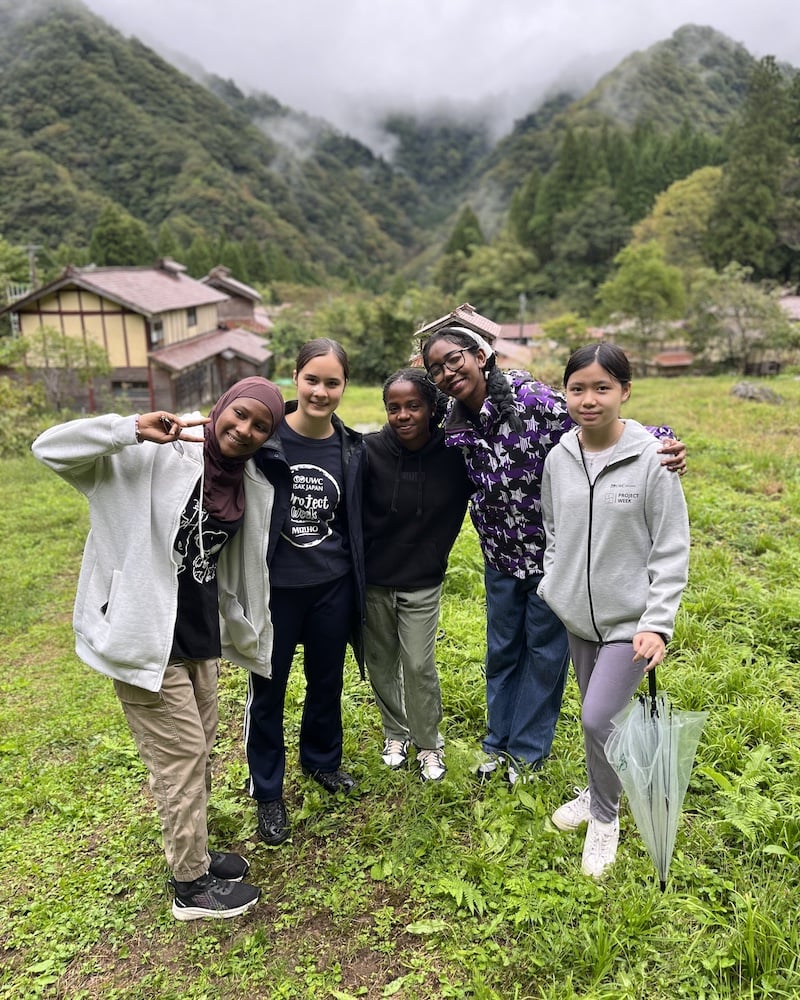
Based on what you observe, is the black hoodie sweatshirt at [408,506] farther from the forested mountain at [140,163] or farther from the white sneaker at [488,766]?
the forested mountain at [140,163]

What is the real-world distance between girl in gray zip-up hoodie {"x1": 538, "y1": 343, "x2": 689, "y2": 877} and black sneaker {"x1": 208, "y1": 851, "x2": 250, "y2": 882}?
129cm

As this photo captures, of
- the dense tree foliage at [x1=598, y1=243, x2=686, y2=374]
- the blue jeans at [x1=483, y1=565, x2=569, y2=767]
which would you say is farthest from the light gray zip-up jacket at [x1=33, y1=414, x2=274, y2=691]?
the dense tree foliage at [x1=598, y1=243, x2=686, y2=374]

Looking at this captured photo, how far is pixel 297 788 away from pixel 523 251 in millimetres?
50480

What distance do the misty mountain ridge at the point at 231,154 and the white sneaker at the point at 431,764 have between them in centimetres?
6030

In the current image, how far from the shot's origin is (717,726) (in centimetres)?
322

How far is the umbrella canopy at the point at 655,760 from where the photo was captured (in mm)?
2150

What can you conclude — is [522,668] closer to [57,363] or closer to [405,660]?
[405,660]

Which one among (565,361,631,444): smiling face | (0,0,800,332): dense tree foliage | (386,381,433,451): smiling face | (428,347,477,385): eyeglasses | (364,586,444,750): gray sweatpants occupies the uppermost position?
(0,0,800,332): dense tree foliage

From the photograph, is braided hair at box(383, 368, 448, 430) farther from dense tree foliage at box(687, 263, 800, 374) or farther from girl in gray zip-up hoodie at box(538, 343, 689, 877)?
dense tree foliage at box(687, 263, 800, 374)

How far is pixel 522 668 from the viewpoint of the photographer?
3.02 m

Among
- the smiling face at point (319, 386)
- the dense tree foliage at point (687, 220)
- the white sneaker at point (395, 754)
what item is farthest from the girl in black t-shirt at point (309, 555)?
the dense tree foliage at point (687, 220)

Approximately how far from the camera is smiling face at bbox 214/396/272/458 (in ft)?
7.10

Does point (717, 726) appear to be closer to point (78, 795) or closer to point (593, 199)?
point (78, 795)

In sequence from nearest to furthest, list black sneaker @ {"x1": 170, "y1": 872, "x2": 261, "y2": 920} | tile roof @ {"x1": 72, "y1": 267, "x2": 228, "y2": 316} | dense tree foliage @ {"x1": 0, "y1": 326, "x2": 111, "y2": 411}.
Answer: black sneaker @ {"x1": 170, "y1": 872, "x2": 261, "y2": 920} → dense tree foliage @ {"x1": 0, "y1": 326, "x2": 111, "y2": 411} → tile roof @ {"x1": 72, "y1": 267, "x2": 228, "y2": 316}
